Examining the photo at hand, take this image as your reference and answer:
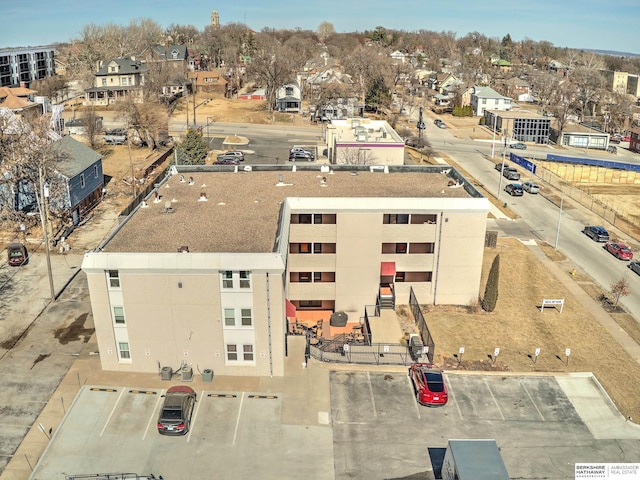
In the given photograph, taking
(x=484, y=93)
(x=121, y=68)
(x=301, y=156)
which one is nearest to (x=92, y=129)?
(x=301, y=156)

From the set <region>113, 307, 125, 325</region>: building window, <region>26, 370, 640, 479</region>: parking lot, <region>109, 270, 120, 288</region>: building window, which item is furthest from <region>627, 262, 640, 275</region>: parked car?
<region>109, 270, 120, 288</region>: building window

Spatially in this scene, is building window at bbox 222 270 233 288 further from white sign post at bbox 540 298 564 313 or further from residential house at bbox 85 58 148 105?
residential house at bbox 85 58 148 105

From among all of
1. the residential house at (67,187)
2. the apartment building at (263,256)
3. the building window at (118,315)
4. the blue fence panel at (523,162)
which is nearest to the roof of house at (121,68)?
the residential house at (67,187)

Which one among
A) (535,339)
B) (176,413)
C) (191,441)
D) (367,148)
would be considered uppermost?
(367,148)

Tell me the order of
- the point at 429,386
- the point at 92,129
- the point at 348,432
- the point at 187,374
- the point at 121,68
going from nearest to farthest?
the point at 348,432 < the point at 429,386 < the point at 187,374 < the point at 92,129 < the point at 121,68

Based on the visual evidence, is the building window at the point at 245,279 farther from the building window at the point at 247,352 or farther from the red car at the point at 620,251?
the red car at the point at 620,251

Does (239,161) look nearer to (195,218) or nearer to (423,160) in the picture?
(423,160)

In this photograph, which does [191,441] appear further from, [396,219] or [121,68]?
[121,68]
